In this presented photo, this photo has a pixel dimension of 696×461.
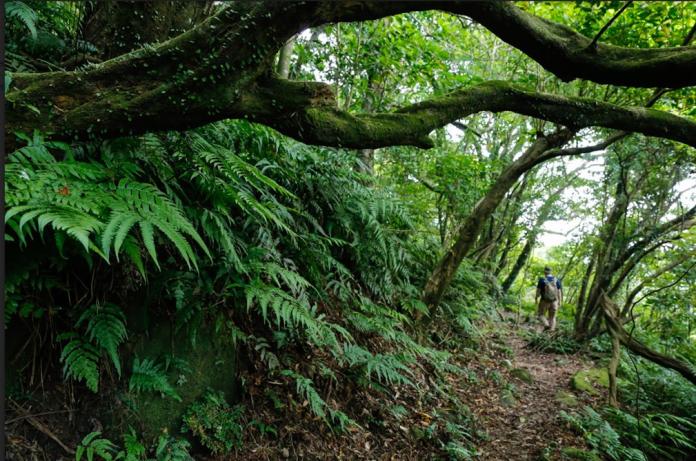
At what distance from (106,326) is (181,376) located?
2.86 ft

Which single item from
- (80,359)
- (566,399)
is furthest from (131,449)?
(566,399)

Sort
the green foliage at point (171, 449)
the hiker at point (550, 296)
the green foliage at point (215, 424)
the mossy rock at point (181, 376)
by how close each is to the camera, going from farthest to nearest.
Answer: the hiker at point (550, 296)
the green foliage at point (215, 424)
the mossy rock at point (181, 376)
the green foliage at point (171, 449)

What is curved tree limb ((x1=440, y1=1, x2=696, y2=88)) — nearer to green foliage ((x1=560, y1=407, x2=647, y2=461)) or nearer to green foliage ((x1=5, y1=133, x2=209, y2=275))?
green foliage ((x1=5, y1=133, x2=209, y2=275))

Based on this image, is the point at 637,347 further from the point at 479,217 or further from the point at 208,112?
the point at 208,112

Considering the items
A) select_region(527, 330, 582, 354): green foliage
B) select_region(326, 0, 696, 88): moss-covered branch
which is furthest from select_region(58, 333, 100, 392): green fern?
select_region(527, 330, 582, 354): green foliage

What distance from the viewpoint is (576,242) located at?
42.5ft

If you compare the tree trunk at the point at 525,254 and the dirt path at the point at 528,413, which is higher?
the tree trunk at the point at 525,254

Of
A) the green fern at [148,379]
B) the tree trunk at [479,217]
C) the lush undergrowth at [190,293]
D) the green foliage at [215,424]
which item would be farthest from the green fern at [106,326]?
the tree trunk at [479,217]

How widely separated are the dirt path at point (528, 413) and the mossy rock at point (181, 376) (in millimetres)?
2991

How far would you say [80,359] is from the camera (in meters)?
2.29

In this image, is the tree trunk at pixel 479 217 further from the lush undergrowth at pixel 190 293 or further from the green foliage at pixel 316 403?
the green foliage at pixel 316 403

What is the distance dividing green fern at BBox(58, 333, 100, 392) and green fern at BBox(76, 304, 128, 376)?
6 centimetres

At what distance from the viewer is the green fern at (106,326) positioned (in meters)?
2.30

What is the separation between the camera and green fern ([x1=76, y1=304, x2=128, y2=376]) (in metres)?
2.30
